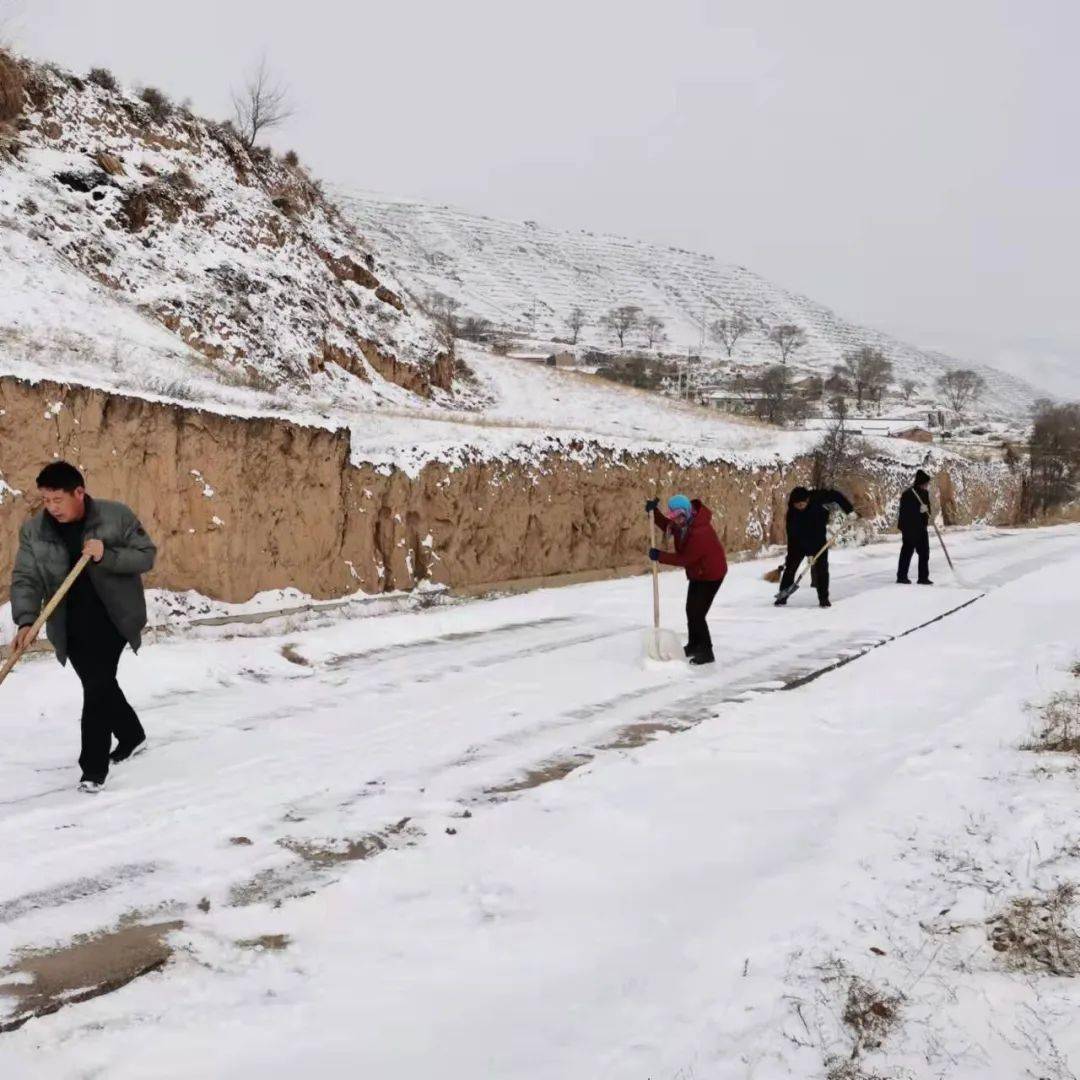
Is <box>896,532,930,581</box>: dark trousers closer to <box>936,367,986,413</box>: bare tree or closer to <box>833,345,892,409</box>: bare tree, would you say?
<box>833,345,892,409</box>: bare tree

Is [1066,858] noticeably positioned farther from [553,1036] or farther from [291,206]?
[291,206]

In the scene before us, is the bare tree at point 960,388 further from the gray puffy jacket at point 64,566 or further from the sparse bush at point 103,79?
the gray puffy jacket at point 64,566

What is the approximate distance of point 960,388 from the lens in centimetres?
12938

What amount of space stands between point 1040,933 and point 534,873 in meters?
2.09

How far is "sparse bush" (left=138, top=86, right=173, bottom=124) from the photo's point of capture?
93.5 ft

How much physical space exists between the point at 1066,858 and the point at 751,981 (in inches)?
71.4

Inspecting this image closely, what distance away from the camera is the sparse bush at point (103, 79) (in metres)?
27.3

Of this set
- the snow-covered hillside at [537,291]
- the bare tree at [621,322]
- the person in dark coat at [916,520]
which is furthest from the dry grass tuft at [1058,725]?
the bare tree at [621,322]

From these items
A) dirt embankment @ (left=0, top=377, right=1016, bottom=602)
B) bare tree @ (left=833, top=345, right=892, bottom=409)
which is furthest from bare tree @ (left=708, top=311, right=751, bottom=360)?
dirt embankment @ (left=0, top=377, right=1016, bottom=602)

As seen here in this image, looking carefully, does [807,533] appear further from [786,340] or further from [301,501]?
[786,340]

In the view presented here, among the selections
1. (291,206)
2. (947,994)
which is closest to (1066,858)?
(947,994)

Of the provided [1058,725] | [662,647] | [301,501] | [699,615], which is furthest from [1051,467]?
[1058,725]

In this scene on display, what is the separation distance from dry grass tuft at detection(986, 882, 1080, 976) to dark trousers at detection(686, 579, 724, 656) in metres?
5.48

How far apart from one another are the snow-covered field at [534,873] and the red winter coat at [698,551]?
1.30 m
